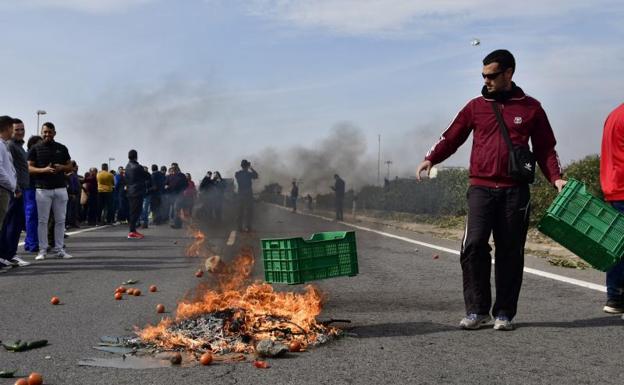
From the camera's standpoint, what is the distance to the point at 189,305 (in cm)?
605

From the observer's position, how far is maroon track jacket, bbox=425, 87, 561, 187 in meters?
5.97

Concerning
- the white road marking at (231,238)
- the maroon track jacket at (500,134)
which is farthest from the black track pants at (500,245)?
the white road marking at (231,238)

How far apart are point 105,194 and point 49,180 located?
12341mm

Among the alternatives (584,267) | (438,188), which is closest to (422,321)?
(584,267)

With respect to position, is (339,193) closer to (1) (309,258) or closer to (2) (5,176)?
(2) (5,176)

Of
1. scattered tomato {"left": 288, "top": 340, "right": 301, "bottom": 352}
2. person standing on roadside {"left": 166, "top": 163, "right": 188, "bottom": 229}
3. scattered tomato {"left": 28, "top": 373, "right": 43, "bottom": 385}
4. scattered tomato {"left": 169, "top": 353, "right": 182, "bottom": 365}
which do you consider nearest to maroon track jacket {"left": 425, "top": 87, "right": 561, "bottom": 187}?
scattered tomato {"left": 288, "top": 340, "right": 301, "bottom": 352}

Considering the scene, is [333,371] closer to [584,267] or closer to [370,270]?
[370,270]

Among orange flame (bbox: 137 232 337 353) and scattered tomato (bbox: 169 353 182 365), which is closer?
scattered tomato (bbox: 169 353 182 365)

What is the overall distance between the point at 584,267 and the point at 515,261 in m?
5.24

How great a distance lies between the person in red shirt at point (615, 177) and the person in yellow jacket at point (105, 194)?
18447mm

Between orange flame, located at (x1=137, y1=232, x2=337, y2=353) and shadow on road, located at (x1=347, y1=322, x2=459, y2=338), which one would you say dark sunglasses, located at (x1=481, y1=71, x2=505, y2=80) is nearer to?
shadow on road, located at (x1=347, y1=322, x2=459, y2=338)

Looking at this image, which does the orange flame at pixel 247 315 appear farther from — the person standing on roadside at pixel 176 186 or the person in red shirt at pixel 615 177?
the person standing on roadside at pixel 176 186

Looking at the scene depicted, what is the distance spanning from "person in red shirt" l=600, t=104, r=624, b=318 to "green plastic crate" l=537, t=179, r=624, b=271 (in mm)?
749

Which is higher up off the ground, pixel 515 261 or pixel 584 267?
pixel 515 261
